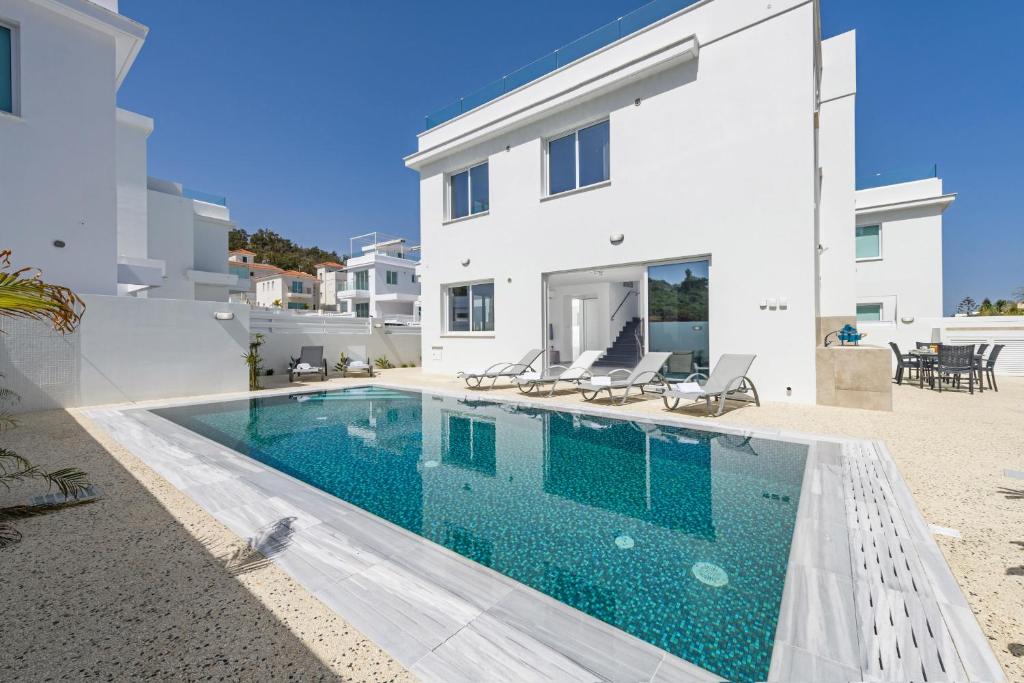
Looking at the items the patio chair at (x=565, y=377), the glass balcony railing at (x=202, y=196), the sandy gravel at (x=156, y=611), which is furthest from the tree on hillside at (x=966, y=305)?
the glass balcony railing at (x=202, y=196)

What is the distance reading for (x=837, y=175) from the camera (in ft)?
40.9

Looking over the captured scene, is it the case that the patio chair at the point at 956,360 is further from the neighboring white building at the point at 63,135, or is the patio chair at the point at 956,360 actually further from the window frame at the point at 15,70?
the window frame at the point at 15,70

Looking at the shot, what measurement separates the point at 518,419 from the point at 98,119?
1360cm

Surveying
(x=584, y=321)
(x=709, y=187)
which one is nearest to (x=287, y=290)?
(x=584, y=321)

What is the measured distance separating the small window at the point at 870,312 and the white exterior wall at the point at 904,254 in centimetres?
19

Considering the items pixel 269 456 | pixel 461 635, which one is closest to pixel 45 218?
pixel 269 456

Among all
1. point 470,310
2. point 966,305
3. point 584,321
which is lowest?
point 584,321

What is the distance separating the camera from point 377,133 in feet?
114

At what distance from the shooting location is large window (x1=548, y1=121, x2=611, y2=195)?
1145cm

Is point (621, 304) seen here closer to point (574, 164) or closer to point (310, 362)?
point (574, 164)

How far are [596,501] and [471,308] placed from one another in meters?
10.9

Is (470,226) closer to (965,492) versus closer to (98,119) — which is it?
(98,119)

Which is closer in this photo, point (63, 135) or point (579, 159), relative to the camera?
point (63, 135)

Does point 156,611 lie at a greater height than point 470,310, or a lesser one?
lesser
